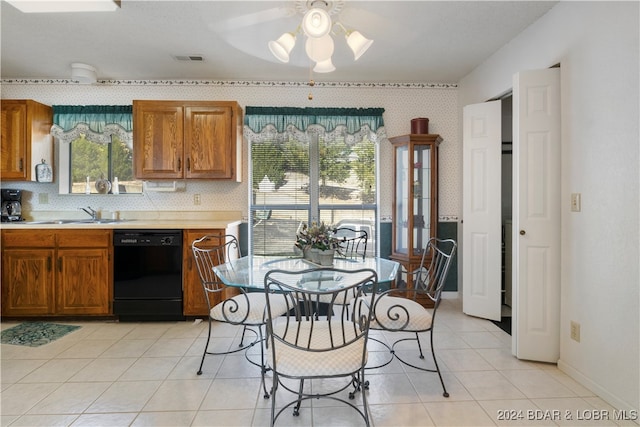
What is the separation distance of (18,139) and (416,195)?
163 inches

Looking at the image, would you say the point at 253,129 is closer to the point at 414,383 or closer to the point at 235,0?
the point at 235,0

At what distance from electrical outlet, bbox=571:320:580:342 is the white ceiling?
222 cm

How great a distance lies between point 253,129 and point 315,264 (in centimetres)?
214

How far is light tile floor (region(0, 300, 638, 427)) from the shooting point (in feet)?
6.42

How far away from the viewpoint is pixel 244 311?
7.77 feet

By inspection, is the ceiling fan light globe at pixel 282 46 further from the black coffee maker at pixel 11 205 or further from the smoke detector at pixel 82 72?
the black coffee maker at pixel 11 205

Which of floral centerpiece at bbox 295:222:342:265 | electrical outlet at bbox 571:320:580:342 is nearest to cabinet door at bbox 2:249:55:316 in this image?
floral centerpiece at bbox 295:222:342:265

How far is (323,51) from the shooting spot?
228 cm

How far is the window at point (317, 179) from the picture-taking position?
13.5 feet

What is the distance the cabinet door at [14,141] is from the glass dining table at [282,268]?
275 centimetres

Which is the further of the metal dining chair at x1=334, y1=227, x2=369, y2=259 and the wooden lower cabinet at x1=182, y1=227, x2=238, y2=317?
the wooden lower cabinet at x1=182, y1=227, x2=238, y2=317

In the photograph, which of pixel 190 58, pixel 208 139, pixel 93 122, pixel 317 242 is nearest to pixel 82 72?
pixel 93 122

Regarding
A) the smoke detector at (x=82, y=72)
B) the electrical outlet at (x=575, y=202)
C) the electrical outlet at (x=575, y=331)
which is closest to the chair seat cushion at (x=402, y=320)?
the electrical outlet at (x=575, y=331)

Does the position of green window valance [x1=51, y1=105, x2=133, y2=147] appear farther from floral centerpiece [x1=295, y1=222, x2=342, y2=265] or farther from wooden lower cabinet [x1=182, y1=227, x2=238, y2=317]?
floral centerpiece [x1=295, y1=222, x2=342, y2=265]
